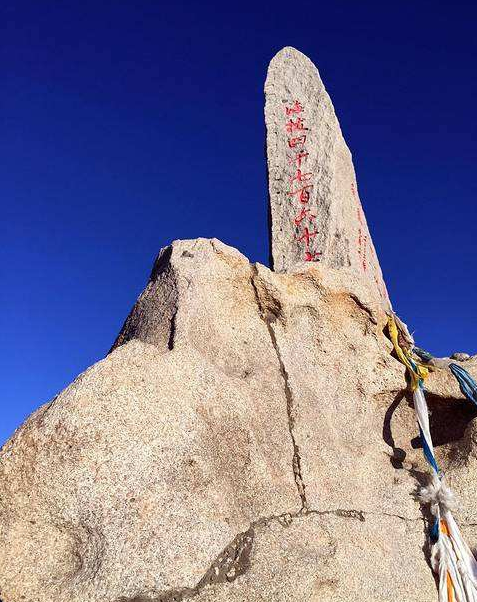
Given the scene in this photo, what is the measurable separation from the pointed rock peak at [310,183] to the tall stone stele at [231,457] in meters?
2.20

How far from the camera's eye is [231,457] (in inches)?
120

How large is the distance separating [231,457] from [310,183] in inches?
183

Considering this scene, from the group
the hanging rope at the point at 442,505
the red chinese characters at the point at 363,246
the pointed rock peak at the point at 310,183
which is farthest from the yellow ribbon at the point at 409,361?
the red chinese characters at the point at 363,246

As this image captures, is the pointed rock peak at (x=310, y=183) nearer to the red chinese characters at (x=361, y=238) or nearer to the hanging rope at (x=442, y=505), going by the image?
the red chinese characters at (x=361, y=238)

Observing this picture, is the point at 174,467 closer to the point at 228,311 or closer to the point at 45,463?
the point at 45,463

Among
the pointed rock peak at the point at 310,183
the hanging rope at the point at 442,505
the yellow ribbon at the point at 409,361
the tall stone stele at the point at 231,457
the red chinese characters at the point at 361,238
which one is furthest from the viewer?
the red chinese characters at the point at 361,238

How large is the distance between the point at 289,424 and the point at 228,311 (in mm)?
900

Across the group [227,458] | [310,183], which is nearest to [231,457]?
[227,458]

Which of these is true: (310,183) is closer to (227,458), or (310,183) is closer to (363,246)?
(363,246)

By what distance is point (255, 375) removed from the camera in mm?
3598

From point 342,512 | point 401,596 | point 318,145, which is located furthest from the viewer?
point 318,145

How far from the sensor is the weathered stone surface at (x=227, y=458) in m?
2.59

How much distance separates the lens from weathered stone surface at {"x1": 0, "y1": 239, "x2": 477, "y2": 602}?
259 cm

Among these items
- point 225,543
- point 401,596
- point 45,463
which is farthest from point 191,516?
point 401,596
